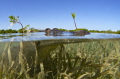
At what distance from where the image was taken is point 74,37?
534 centimetres

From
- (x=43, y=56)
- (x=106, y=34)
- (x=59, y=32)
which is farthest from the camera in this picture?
(x=106, y=34)

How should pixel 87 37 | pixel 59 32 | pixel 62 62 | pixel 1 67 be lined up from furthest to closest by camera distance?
1. pixel 87 37
2. pixel 59 32
3. pixel 62 62
4. pixel 1 67

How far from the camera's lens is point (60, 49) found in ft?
11.5

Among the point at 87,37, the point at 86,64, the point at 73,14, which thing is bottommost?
the point at 86,64

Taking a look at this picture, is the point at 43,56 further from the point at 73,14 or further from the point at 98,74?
the point at 73,14

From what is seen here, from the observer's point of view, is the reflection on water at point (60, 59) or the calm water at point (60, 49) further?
the calm water at point (60, 49)

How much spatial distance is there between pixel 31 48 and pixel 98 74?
6.80ft

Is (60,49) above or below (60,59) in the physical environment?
above

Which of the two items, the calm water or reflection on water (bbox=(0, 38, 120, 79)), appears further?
the calm water

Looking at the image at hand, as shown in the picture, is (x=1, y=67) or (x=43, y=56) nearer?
(x=1, y=67)

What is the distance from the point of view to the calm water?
3246 mm

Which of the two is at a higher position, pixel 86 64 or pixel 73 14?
pixel 73 14

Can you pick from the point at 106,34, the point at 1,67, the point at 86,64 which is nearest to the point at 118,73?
the point at 86,64

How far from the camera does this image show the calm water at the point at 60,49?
325cm
